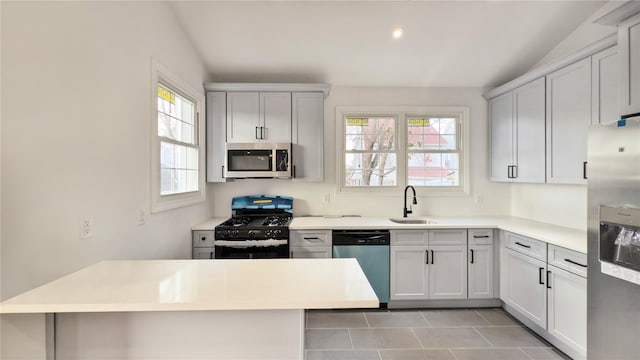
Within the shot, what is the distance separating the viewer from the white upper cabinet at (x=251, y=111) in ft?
11.5

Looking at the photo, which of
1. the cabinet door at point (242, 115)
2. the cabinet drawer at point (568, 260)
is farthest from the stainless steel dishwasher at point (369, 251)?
the cabinet door at point (242, 115)

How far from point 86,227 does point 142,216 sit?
53cm

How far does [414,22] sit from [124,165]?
8.91 ft

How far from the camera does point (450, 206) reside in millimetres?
3936

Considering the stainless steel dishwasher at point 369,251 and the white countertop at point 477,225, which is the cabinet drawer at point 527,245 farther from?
the stainless steel dishwasher at point 369,251

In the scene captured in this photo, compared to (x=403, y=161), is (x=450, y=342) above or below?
below

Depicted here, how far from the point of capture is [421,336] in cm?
274

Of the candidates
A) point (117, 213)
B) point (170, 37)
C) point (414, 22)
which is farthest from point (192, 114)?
point (414, 22)

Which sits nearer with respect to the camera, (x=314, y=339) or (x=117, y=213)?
(x=117, y=213)

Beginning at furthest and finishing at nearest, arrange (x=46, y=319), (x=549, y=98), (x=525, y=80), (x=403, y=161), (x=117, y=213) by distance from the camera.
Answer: (x=403, y=161) < (x=525, y=80) < (x=549, y=98) < (x=117, y=213) < (x=46, y=319)

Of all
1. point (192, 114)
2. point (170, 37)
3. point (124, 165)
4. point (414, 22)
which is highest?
point (414, 22)

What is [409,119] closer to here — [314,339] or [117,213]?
[314,339]

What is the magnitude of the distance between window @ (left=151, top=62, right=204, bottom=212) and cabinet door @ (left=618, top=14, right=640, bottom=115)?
3.18 m

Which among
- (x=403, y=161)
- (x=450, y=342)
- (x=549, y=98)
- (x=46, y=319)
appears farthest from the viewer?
(x=403, y=161)
